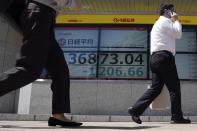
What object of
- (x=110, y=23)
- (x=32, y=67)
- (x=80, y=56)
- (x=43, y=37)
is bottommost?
(x=32, y=67)

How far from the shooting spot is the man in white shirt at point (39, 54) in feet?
12.8

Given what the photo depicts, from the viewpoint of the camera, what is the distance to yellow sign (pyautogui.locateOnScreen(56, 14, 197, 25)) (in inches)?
522

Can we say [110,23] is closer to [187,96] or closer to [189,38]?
[189,38]

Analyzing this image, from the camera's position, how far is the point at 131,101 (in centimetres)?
1211

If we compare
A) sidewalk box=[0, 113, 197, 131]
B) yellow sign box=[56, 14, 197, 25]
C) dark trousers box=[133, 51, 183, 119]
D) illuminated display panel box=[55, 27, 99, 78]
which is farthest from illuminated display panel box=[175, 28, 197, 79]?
dark trousers box=[133, 51, 183, 119]

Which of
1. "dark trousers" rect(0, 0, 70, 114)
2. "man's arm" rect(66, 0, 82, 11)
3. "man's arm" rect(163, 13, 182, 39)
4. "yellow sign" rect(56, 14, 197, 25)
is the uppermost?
"yellow sign" rect(56, 14, 197, 25)

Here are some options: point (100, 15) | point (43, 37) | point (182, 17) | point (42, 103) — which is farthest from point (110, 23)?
point (43, 37)

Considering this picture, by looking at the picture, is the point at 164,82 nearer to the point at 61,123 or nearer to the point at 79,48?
the point at 61,123

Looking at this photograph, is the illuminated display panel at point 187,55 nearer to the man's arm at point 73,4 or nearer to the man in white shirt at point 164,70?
the man in white shirt at point 164,70

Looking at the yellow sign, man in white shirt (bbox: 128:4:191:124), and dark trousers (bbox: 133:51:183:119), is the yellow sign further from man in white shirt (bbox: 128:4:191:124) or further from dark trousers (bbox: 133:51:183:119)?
dark trousers (bbox: 133:51:183:119)

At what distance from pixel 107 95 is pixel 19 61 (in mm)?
8353

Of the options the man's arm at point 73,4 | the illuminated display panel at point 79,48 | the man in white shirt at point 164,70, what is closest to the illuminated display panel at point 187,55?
the illuminated display panel at point 79,48

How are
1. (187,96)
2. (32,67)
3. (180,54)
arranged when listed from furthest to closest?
(180,54) → (187,96) → (32,67)

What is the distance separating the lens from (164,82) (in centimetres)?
615
